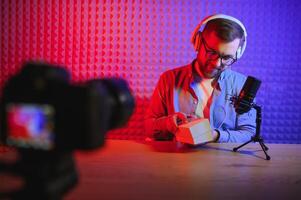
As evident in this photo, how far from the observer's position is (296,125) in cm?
321

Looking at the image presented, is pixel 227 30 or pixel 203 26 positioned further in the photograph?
pixel 203 26

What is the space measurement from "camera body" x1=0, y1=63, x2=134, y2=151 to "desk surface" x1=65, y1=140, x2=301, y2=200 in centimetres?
18

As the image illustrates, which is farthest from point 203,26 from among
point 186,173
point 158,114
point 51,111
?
point 51,111

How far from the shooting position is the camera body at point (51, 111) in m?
0.51

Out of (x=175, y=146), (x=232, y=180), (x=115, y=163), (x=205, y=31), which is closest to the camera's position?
(x=232, y=180)

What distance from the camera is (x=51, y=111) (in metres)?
0.52

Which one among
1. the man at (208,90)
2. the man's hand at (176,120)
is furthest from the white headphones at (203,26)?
the man's hand at (176,120)

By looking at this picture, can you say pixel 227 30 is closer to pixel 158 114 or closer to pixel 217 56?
pixel 217 56

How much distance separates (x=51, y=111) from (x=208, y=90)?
1953mm

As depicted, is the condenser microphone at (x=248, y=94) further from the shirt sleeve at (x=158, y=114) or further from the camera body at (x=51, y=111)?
the camera body at (x=51, y=111)

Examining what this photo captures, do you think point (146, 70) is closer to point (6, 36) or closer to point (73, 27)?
point (73, 27)

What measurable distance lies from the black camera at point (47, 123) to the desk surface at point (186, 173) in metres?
0.14

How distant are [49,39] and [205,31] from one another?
1.77 meters

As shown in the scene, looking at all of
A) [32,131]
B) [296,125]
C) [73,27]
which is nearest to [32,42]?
[73,27]
